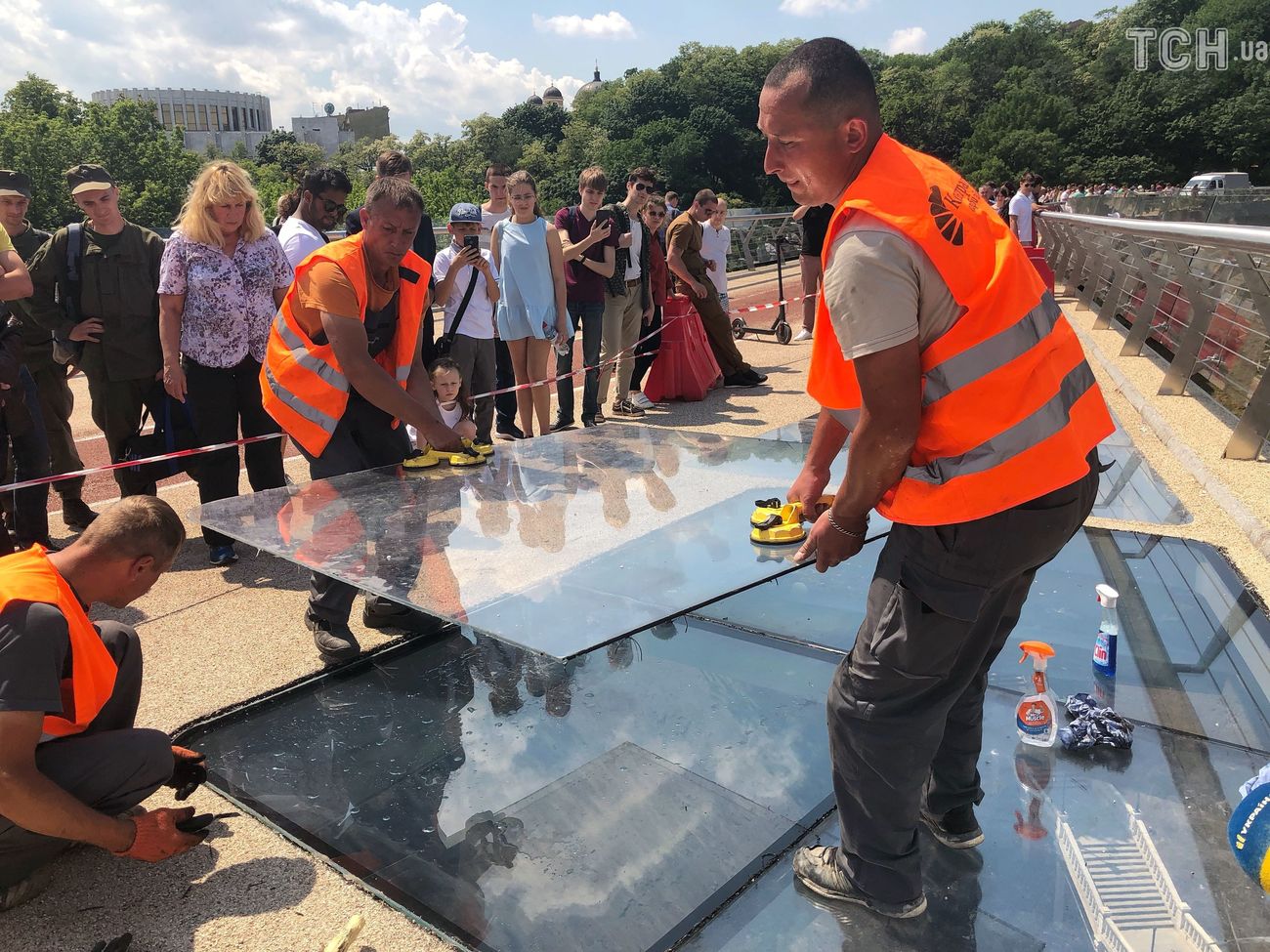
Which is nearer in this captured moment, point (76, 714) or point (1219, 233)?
point (76, 714)

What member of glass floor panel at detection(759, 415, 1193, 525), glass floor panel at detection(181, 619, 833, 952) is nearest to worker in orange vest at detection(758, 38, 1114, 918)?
glass floor panel at detection(181, 619, 833, 952)

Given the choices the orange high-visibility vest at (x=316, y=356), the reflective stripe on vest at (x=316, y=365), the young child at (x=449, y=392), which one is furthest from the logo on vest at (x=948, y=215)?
the young child at (x=449, y=392)

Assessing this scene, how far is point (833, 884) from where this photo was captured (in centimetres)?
231

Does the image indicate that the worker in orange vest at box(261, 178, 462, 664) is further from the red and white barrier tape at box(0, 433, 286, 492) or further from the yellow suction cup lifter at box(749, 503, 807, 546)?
the yellow suction cup lifter at box(749, 503, 807, 546)

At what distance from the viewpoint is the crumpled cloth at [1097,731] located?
288cm

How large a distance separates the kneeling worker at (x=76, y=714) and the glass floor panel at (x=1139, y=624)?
2095 millimetres

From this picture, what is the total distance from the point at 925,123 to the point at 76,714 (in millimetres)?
92835

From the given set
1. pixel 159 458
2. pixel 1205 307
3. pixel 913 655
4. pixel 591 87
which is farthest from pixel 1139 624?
pixel 591 87

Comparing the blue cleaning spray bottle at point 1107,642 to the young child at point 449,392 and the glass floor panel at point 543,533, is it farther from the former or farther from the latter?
the young child at point 449,392

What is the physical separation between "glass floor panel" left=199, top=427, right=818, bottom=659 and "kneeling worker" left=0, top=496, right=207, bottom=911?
62 cm

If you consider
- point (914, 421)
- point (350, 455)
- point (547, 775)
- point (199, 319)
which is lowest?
point (547, 775)

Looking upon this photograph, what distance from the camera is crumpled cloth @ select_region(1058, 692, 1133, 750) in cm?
288

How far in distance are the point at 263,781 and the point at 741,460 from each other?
250 centimetres

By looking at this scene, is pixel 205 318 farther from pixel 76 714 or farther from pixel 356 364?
pixel 76 714
